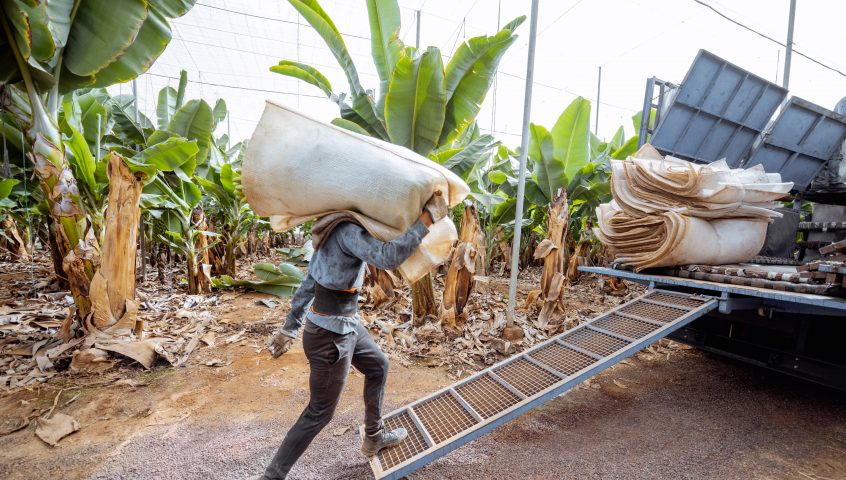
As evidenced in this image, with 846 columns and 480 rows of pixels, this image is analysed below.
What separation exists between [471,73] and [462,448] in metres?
3.58

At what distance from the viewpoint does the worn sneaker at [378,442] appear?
2.24 m

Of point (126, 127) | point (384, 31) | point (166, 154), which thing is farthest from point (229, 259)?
point (384, 31)

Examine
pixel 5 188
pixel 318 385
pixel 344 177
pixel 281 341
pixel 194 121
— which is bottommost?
pixel 318 385

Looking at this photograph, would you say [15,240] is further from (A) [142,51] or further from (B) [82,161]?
(A) [142,51]

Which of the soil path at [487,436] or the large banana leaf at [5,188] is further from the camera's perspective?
the large banana leaf at [5,188]

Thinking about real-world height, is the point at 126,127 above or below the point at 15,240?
above

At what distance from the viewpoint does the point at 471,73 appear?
4168mm

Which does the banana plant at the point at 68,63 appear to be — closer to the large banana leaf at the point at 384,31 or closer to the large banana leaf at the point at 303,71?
the large banana leaf at the point at 303,71

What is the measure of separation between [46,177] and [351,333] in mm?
3152

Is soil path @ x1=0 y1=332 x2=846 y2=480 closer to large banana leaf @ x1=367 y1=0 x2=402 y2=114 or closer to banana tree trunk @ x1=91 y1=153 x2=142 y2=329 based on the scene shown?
banana tree trunk @ x1=91 y1=153 x2=142 y2=329

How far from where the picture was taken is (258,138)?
1751 mm

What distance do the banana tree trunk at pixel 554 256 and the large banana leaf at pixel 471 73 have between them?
5.29 ft

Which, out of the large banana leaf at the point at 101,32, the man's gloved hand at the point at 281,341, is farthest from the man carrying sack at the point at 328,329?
the large banana leaf at the point at 101,32

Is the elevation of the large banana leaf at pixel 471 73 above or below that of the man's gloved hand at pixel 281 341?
above
